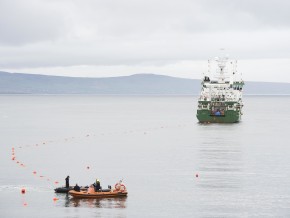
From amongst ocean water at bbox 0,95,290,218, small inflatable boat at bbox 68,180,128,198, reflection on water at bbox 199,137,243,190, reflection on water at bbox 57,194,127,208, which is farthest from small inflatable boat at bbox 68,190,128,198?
A: reflection on water at bbox 199,137,243,190

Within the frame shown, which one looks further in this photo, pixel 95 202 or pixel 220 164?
pixel 220 164

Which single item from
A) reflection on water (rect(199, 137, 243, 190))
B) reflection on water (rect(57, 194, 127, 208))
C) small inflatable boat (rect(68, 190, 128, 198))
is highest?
reflection on water (rect(199, 137, 243, 190))

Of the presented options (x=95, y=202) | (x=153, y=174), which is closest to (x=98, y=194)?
(x=95, y=202)

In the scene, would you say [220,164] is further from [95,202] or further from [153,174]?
[95,202]

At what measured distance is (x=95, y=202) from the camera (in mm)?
77312

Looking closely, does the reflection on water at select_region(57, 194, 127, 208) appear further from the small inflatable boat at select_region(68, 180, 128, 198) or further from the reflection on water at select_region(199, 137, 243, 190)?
the reflection on water at select_region(199, 137, 243, 190)

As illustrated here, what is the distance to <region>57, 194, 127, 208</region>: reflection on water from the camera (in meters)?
75.6

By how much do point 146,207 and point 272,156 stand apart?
5745cm

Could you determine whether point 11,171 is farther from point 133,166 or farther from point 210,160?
point 210,160

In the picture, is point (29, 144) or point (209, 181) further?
point (29, 144)

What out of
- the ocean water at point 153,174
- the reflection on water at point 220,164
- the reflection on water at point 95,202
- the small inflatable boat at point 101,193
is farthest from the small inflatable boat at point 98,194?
the reflection on water at point 220,164

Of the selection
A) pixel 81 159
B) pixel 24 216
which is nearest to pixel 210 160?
pixel 81 159

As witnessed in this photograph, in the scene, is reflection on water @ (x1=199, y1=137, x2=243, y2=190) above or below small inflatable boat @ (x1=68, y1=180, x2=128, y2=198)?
above

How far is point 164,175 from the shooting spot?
9856cm
